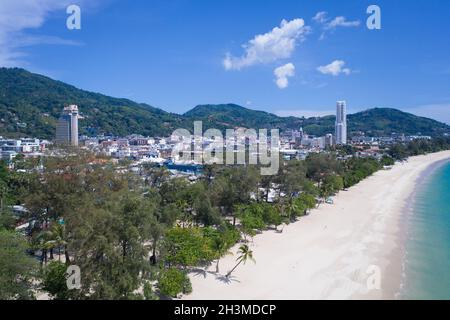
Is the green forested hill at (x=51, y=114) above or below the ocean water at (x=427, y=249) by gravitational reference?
above

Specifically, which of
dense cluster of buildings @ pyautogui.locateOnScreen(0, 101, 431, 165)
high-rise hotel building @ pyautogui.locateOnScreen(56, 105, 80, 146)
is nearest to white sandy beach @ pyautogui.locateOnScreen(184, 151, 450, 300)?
dense cluster of buildings @ pyautogui.locateOnScreen(0, 101, 431, 165)

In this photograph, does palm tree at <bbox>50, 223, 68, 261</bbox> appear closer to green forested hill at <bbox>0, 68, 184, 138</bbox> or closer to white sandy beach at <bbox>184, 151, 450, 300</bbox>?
white sandy beach at <bbox>184, 151, 450, 300</bbox>

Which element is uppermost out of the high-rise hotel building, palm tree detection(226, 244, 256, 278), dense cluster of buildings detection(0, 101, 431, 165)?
the high-rise hotel building

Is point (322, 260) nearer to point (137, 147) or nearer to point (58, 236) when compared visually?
point (58, 236)

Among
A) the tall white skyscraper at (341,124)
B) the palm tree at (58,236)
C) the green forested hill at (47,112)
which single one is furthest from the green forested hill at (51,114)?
the palm tree at (58,236)

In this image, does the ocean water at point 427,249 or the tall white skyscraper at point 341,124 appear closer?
the ocean water at point 427,249

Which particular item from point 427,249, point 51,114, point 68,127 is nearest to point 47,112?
point 51,114

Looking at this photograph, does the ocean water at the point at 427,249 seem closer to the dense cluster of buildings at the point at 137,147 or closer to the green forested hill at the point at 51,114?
the dense cluster of buildings at the point at 137,147
